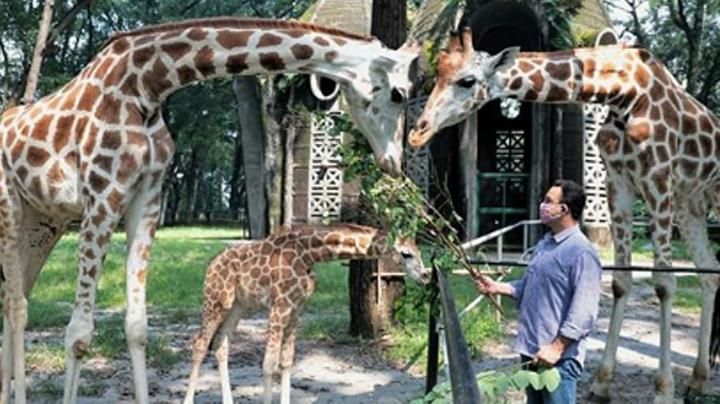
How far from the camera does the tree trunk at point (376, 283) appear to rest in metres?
8.18

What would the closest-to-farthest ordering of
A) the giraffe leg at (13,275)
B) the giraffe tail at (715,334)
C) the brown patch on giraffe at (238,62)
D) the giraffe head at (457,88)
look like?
the brown patch on giraffe at (238,62)
the giraffe leg at (13,275)
the giraffe head at (457,88)
the giraffe tail at (715,334)

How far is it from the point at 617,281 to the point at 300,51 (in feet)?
10.6

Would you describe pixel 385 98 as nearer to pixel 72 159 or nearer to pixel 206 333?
pixel 72 159

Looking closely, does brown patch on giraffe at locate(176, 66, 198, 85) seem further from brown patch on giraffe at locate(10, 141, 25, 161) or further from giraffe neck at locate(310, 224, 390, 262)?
giraffe neck at locate(310, 224, 390, 262)

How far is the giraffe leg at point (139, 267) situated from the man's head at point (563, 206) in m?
2.27

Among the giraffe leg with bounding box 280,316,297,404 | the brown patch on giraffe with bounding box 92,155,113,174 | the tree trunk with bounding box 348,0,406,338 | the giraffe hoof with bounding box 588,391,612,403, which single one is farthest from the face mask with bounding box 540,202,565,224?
the tree trunk with bounding box 348,0,406,338

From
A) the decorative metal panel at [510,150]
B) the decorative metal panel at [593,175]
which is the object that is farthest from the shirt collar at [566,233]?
the decorative metal panel at [510,150]

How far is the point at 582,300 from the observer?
3.78m

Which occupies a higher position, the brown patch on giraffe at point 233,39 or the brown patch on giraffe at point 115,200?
the brown patch on giraffe at point 233,39

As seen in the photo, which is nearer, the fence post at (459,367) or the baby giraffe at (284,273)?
the fence post at (459,367)

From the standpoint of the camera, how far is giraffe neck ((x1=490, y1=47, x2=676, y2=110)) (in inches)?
234

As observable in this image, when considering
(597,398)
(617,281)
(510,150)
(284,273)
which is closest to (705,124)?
(617,281)

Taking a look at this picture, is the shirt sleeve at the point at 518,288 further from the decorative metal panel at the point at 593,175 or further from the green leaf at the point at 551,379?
the decorative metal panel at the point at 593,175

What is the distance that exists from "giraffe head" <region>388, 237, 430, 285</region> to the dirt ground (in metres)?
1.15
